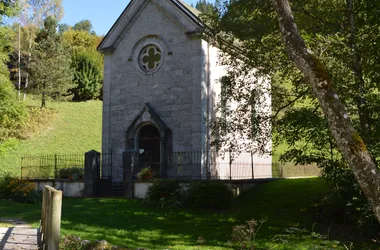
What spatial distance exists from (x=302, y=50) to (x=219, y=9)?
8.16m

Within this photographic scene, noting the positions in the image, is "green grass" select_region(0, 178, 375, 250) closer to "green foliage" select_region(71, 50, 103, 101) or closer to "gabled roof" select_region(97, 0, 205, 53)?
"gabled roof" select_region(97, 0, 205, 53)

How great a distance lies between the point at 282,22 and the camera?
695 cm

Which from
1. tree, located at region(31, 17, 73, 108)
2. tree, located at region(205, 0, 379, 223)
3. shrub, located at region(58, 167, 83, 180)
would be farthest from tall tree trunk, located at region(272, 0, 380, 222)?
tree, located at region(31, 17, 73, 108)

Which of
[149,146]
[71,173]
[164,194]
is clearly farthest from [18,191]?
[164,194]

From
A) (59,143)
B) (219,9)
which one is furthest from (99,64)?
(219,9)

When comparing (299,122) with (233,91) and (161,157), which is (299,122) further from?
(161,157)

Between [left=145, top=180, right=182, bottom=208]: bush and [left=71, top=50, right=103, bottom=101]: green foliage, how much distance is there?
34.4 metres

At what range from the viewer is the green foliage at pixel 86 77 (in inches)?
1884

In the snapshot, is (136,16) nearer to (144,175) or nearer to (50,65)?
(144,175)

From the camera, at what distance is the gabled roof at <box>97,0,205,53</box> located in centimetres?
1881

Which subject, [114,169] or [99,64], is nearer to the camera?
[114,169]

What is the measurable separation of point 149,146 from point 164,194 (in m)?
5.33

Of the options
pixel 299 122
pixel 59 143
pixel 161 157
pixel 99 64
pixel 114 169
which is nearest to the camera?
pixel 299 122

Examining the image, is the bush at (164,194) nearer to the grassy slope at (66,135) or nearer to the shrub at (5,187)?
the shrub at (5,187)
